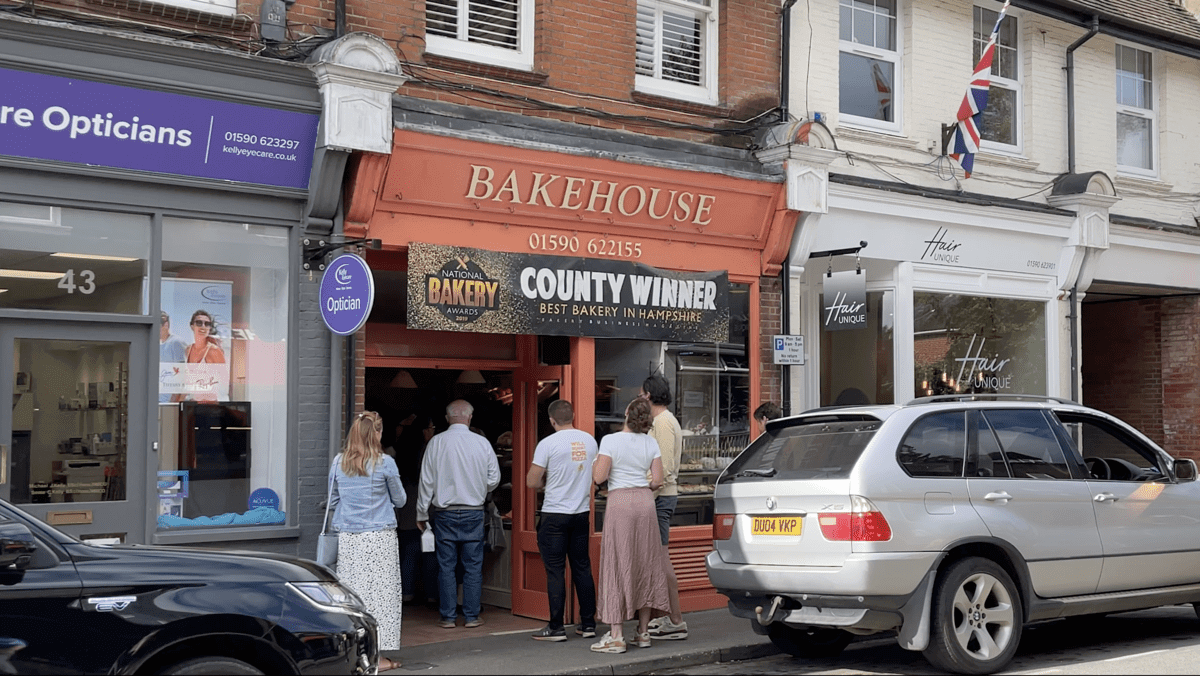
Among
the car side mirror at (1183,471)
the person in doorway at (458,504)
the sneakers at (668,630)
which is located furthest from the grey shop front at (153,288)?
the car side mirror at (1183,471)

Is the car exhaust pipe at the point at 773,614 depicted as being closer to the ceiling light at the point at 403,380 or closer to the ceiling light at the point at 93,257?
the ceiling light at the point at 93,257

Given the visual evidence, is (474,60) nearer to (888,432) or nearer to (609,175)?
(609,175)

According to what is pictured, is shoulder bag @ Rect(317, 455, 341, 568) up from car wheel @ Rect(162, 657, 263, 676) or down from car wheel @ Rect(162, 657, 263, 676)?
up

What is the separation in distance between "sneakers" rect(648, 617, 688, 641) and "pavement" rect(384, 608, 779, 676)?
91mm

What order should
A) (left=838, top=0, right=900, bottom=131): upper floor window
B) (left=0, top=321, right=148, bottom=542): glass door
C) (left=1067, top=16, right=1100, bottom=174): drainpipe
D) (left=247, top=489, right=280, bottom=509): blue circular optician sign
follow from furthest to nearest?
(left=1067, top=16, right=1100, bottom=174): drainpipe
(left=838, top=0, right=900, bottom=131): upper floor window
(left=247, top=489, right=280, bottom=509): blue circular optician sign
(left=0, top=321, right=148, bottom=542): glass door

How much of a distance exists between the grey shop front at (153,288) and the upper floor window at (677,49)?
3.78 m

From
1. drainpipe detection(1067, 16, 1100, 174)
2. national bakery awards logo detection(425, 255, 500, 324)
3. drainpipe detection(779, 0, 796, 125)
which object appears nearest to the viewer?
national bakery awards logo detection(425, 255, 500, 324)

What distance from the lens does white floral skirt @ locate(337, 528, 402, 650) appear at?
27.7 feet

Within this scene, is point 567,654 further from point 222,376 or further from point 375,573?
point 222,376

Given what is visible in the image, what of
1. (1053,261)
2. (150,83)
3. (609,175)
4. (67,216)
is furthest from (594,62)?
(1053,261)

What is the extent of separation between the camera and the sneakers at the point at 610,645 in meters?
8.81

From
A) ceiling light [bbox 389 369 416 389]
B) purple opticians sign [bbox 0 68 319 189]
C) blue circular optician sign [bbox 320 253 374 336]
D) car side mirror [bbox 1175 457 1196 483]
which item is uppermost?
purple opticians sign [bbox 0 68 319 189]

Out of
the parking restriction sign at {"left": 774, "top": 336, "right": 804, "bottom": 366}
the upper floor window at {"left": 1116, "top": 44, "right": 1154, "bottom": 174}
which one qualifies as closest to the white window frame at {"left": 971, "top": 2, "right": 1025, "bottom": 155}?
the upper floor window at {"left": 1116, "top": 44, "right": 1154, "bottom": 174}

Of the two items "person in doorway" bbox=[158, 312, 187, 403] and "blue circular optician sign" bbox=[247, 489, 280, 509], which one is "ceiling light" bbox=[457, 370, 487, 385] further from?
"person in doorway" bbox=[158, 312, 187, 403]
